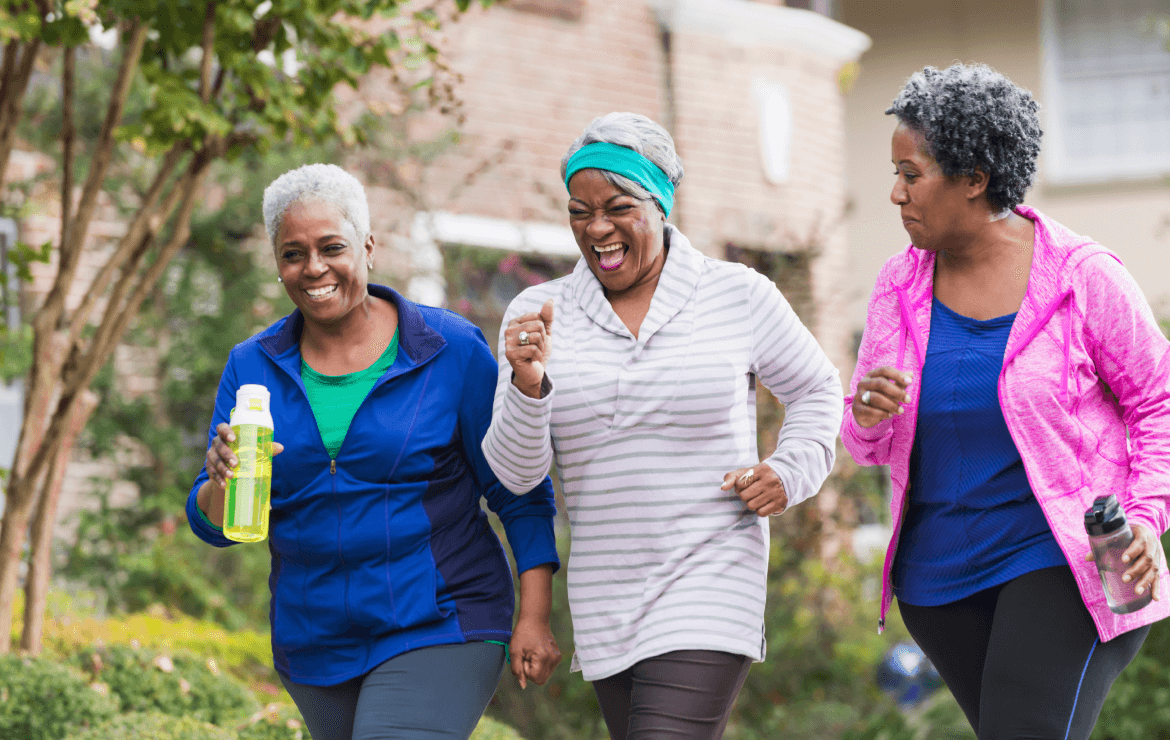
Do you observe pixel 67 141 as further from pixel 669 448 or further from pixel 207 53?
pixel 669 448

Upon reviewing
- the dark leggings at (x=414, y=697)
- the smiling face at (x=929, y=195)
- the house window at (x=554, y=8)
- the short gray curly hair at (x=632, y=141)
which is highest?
the house window at (x=554, y=8)

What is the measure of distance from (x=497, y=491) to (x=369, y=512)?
386 mm

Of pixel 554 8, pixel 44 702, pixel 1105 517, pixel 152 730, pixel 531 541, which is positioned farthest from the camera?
pixel 554 8

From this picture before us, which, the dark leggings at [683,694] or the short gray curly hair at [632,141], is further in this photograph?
the short gray curly hair at [632,141]

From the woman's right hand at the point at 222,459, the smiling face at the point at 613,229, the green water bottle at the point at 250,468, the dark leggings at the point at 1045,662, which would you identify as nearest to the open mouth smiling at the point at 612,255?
the smiling face at the point at 613,229

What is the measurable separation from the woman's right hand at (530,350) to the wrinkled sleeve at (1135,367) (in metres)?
1.28

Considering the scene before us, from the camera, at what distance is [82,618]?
261 inches

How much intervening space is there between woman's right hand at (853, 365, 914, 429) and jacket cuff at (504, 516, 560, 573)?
A: 34.2 inches

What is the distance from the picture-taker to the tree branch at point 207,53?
4.99 m

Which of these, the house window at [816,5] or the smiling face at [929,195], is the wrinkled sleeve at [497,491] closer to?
the smiling face at [929,195]

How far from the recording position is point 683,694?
301 centimetres

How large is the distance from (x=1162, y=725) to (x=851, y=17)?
11.7m

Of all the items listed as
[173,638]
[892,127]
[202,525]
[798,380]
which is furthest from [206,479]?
[892,127]

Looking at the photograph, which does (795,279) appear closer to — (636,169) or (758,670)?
(758,670)
